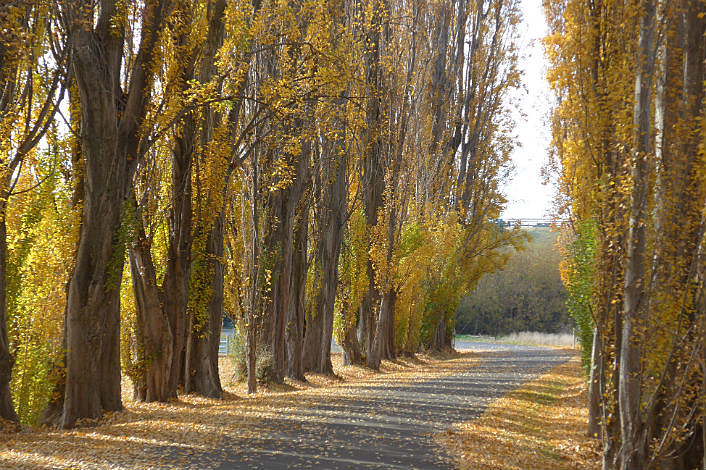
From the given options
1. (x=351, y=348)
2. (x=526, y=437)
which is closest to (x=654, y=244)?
(x=526, y=437)

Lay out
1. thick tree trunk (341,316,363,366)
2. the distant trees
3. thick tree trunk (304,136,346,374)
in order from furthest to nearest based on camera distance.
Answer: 1. the distant trees
2. thick tree trunk (341,316,363,366)
3. thick tree trunk (304,136,346,374)

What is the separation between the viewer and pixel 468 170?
32.8 metres

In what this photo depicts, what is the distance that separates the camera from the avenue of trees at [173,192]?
1101 centimetres

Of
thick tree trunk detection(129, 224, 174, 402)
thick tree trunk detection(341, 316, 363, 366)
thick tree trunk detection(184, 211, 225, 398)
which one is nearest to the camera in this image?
thick tree trunk detection(129, 224, 174, 402)

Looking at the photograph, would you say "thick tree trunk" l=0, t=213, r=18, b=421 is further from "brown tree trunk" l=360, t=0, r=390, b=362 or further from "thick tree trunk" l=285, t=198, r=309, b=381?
"brown tree trunk" l=360, t=0, r=390, b=362

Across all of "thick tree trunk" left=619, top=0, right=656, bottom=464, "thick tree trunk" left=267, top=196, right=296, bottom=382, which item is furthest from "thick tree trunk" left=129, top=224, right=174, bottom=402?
"thick tree trunk" left=619, top=0, right=656, bottom=464

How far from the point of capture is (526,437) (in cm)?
1095

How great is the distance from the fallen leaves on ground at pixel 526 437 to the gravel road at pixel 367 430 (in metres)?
0.36

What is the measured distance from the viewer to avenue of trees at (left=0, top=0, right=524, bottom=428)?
11.0 metres

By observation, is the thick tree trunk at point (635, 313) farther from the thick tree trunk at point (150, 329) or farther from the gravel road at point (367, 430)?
the thick tree trunk at point (150, 329)

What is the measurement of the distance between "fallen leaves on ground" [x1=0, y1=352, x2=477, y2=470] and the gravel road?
14.6 inches

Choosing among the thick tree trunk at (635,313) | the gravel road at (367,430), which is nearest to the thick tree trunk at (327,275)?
the gravel road at (367,430)

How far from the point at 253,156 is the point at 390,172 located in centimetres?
858

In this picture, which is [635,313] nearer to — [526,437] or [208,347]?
[526,437]
